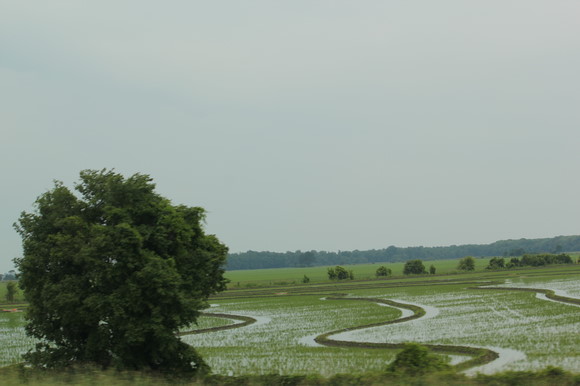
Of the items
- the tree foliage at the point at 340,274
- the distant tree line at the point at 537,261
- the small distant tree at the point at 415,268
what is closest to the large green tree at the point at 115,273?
the tree foliage at the point at 340,274

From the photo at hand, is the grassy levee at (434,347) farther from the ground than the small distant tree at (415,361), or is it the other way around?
the small distant tree at (415,361)

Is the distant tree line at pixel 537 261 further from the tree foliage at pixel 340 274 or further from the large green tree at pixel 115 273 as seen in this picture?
the large green tree at pixel 115 273

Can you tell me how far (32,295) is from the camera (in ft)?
75.7

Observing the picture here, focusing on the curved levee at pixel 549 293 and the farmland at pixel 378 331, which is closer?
the farmland at pixel 378 331

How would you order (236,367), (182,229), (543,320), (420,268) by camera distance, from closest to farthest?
(182,229), (236,367), (543,320), (420,268)

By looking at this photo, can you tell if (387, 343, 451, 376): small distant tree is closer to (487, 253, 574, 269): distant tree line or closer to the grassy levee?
the grassy levee

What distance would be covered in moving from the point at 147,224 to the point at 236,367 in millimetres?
7740

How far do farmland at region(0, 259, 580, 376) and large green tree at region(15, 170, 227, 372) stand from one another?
4.49 m

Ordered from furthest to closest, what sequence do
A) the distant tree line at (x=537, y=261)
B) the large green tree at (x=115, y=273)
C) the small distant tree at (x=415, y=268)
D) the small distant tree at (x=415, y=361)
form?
the small distant tree at (x=415, y=268), the distant tree line at (x=537, y=261), the large green tree at (x=115, y=273), the small distant tree at (x=415, y=361)

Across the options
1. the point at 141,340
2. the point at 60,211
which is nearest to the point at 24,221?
the point at 60,211

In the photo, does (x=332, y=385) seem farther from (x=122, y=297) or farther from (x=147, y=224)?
→ (x=147, y=224)

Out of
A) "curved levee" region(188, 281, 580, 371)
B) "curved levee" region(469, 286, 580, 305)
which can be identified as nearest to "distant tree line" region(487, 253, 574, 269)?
"curved levee" region(469, 286, 580, 305)

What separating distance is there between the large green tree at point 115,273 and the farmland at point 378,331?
4.49m

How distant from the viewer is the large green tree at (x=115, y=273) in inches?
839
